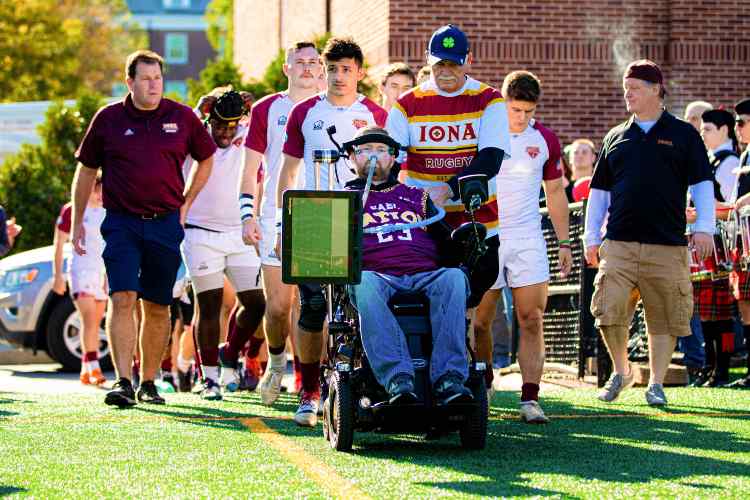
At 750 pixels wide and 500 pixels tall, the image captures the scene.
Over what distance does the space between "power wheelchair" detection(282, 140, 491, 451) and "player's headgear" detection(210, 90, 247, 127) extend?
418cm

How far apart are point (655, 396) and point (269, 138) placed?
118 inches

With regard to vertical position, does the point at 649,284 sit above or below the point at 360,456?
above

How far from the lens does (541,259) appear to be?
30.1 ft

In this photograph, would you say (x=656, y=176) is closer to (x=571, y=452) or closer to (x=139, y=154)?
(x=571, y=452)

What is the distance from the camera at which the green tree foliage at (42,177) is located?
2184 cm

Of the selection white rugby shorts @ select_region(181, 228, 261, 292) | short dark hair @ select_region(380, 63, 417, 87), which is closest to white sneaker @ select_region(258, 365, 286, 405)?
white rugby shorts @ select_region(181, 228, 261, 292)

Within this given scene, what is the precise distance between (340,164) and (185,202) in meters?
1.52

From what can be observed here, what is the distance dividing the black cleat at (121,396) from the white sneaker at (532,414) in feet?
8.54

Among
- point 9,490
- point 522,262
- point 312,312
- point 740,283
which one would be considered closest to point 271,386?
point 312,312

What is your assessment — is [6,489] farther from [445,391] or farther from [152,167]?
[152,167]

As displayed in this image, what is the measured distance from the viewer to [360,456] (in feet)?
22.6

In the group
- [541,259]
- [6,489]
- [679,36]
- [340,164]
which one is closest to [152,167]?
[340,164]

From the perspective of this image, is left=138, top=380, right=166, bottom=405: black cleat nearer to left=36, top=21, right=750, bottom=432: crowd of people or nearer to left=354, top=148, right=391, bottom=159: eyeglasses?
left=36, top=21, right=750, bottom=432: crowd of people

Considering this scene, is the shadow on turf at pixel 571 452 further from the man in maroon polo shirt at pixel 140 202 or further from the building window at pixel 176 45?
the building window at pixel 176 45
